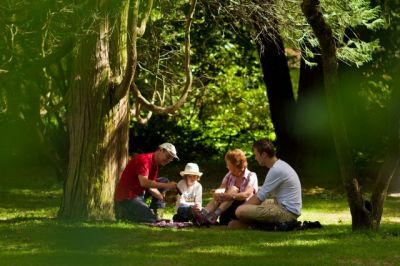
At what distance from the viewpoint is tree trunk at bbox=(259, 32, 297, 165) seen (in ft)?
71.1

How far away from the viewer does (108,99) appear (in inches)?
520

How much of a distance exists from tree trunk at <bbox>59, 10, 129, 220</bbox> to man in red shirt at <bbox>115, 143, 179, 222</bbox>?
0.30m

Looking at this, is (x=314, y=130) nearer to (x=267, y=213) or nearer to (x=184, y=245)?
(x=267, y=213)

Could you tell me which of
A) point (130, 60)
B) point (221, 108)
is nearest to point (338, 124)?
point (130, 60)

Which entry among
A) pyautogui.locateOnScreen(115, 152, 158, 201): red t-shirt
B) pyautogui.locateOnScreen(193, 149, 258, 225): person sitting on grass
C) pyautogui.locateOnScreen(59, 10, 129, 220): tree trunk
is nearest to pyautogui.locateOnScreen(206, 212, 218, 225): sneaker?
pyautogui.locateOnScreen(193, 149, 258, 225): person sitting on grass

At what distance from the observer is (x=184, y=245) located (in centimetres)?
1052

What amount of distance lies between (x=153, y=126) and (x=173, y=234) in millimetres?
14493

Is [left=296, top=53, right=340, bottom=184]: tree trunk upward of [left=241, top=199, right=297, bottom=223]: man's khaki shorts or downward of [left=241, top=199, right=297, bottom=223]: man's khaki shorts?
upward

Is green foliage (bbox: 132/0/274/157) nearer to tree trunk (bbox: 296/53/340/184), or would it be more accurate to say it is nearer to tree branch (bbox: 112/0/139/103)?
tree trunk (bbox: 296/53/340/184)

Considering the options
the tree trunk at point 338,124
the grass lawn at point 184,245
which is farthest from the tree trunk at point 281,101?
the tree trunk at point 338,124

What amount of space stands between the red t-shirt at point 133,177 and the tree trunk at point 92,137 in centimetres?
31

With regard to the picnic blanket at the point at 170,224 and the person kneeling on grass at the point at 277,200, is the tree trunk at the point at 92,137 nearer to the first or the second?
the picnic blanket at the point at 170,224

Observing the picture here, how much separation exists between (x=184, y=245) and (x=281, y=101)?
467 inches

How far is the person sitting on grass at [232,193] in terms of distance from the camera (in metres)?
12.5
